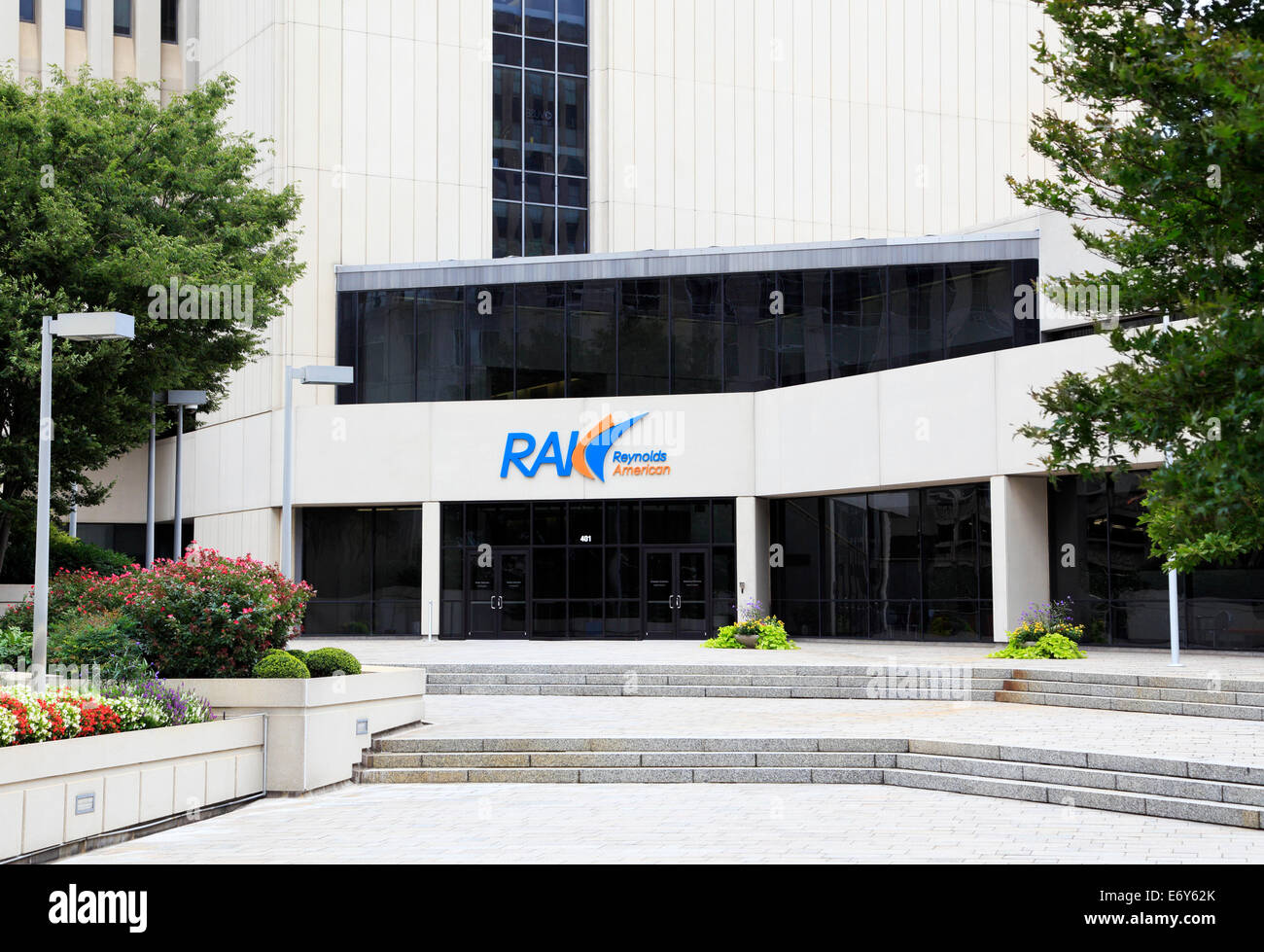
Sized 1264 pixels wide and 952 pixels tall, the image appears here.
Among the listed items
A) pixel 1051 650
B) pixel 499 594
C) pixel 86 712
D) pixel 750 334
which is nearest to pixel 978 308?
pixel 750 334

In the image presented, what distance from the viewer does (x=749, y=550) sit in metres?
33.1

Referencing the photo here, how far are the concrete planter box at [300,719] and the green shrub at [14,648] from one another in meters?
2.73

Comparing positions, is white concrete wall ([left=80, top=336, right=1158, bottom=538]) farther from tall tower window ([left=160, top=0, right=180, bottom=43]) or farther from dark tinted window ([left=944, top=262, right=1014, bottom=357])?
tall tower window ([left=160, top=0, right=180, bottom=43])

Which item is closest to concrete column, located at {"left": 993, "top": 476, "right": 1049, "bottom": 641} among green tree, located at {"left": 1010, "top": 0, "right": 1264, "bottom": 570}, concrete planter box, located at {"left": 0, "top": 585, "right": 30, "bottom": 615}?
green tree, located at {"left": 1010, "top": 0, "right": 1264, "bottom": 570}

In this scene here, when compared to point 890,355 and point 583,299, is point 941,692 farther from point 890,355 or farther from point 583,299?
point 583,299

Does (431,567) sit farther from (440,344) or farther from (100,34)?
(100,34)

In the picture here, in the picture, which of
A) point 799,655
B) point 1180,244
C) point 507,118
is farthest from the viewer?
point 507,118

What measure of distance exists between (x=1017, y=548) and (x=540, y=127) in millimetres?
20785

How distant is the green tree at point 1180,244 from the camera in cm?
798

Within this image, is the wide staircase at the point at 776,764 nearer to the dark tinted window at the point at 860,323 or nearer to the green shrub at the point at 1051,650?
the green shrub at the point at 1051,650

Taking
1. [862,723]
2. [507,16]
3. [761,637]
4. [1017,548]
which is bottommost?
[862,723]

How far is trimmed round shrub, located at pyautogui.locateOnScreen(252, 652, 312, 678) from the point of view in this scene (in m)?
14.3

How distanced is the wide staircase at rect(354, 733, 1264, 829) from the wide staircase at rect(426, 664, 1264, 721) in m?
5.24

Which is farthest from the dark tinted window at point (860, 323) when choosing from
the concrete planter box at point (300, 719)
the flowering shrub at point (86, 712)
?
the flowering shrub at point (86, 712)
